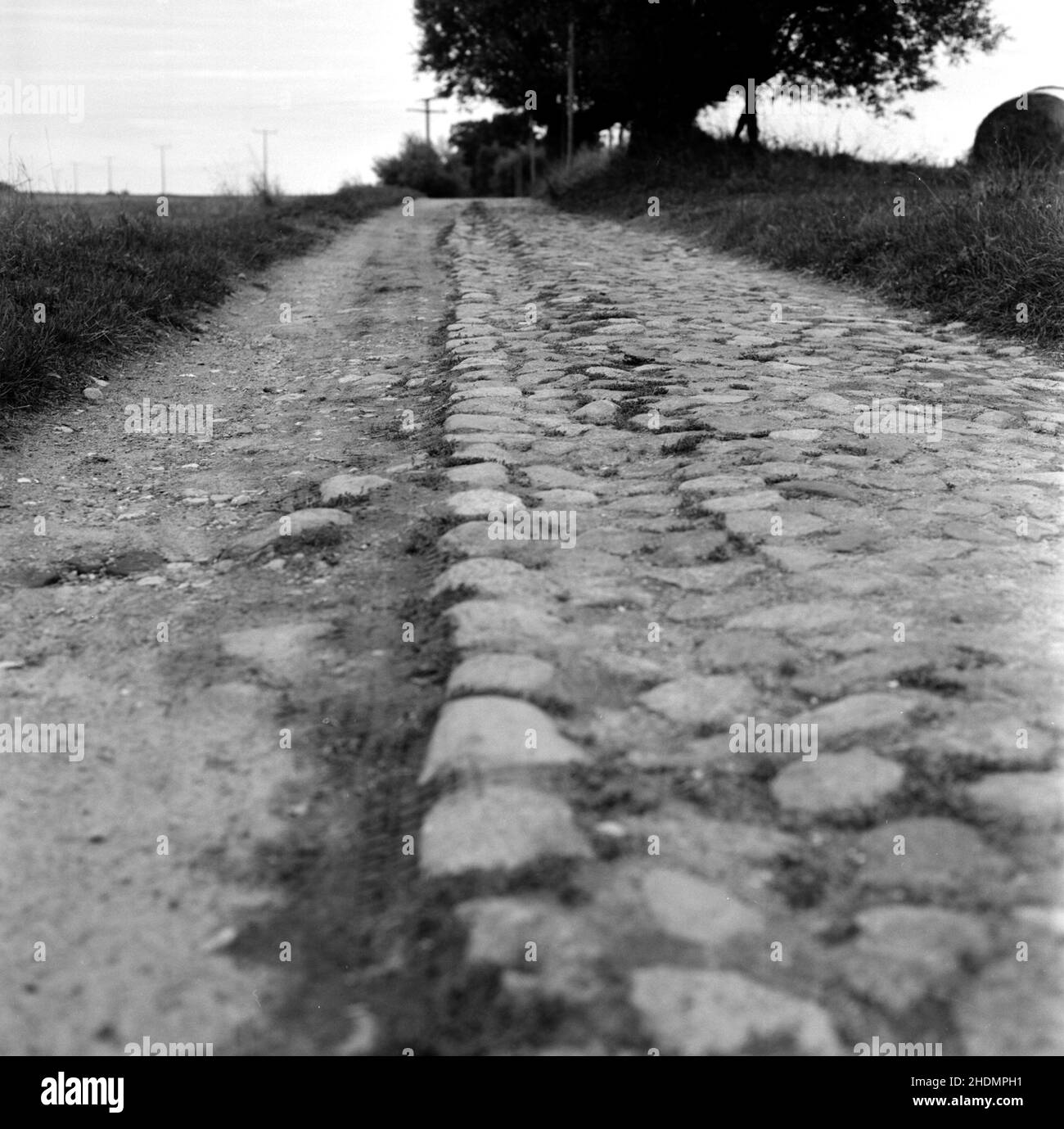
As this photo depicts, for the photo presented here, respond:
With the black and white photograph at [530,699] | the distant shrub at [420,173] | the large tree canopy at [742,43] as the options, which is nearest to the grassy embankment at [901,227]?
the black and white photograph at [530,699]

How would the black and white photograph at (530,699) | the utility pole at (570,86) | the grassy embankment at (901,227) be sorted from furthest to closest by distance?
the utility pole at (570,86), the grassy embankment at (901,227), the black and white photograph at (530,699)

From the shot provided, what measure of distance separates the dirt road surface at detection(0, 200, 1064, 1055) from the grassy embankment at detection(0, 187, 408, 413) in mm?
690

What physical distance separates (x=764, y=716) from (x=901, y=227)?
24.3 feet

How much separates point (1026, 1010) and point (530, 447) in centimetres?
287

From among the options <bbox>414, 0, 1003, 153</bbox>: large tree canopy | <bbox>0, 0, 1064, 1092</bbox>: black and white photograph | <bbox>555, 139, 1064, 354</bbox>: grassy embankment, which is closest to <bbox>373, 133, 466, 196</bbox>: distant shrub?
<bbox>414, 0, 1003, 153</bbox>: large tree canopy

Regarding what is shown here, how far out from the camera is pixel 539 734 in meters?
1.98

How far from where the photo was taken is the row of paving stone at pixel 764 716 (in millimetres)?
1421

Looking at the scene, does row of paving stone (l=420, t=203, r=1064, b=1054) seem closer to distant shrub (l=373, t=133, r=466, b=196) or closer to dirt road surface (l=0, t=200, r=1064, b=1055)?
dirt road surface (l=0, t=200, r=1064, b=1055)

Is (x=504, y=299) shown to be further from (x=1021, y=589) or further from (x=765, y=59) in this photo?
(x=765, y=59)

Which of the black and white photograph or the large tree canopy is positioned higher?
the large tree canopy

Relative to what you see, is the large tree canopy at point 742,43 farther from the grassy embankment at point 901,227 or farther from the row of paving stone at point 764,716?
the row of paving stone at point 764,716

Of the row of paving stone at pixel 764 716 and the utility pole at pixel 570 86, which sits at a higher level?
the utility pole at pixel 570 86

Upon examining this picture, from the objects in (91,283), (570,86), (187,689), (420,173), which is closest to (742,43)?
(570,86)

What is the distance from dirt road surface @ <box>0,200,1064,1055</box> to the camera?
1.43 m
